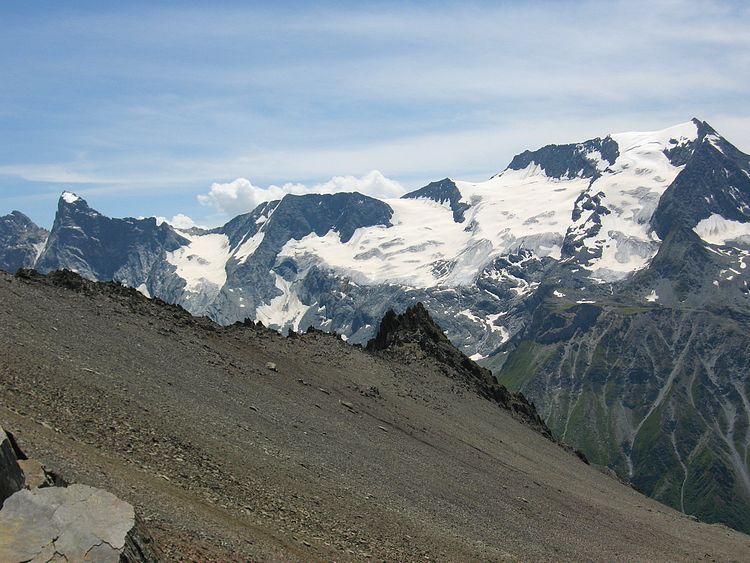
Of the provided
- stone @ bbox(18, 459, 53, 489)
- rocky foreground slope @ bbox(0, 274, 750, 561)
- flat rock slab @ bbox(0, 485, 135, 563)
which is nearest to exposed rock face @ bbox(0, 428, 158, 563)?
flat rock slab @ bbox(0, 485, 135, 563)

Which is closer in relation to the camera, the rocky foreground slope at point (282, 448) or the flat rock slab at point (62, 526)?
the flat rock slab at point (62, 526)

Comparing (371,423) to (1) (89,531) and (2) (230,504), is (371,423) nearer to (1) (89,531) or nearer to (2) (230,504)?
(2) (230,504)

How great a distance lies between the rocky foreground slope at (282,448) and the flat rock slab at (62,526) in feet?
20.5

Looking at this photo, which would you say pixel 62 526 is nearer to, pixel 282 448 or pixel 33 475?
pixel 33 475

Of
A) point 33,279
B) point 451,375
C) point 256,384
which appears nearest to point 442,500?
point 256,384

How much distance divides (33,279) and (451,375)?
6381 centimetres

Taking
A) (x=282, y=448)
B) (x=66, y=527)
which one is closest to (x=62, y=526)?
(x=66, y=527)

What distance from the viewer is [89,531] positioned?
21484 millimetres

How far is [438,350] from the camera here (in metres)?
125

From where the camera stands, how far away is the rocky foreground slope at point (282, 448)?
37719 mm

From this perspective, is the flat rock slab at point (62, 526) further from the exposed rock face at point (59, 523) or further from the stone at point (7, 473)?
the stone at point (7, 473)

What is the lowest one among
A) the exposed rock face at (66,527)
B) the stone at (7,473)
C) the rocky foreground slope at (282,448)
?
the rocky foreground slope at (282,448)

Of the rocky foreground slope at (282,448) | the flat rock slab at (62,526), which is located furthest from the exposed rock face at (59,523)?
the rocky foreground slope at (282,448)

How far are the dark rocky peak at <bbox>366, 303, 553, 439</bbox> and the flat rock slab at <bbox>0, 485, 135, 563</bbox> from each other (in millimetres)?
98391
